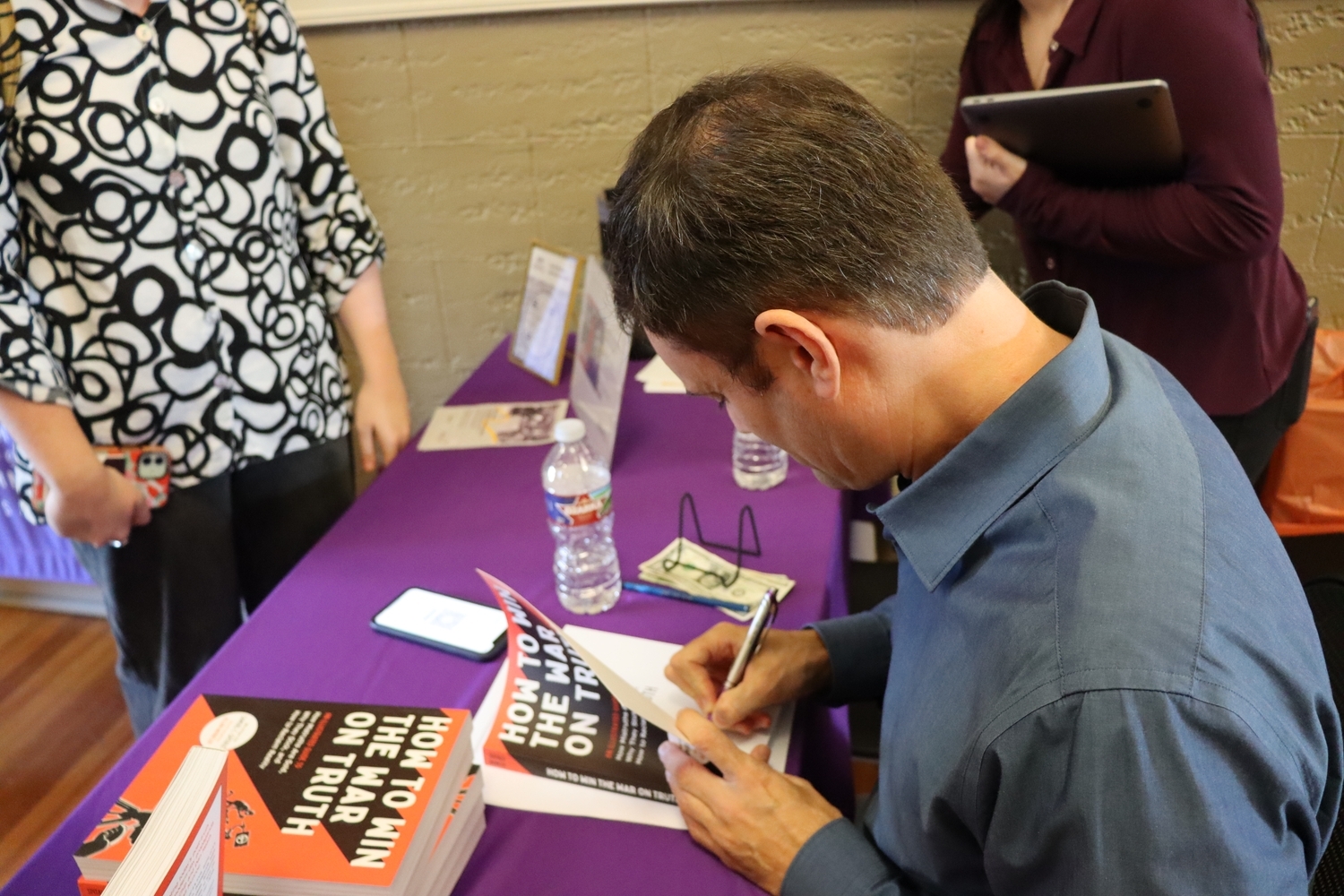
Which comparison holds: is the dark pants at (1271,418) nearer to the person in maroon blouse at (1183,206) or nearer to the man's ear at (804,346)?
the person in maroon blouse at (1183,206)

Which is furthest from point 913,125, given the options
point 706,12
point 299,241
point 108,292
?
point 108,292

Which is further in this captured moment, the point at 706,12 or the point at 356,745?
the point at 706,12

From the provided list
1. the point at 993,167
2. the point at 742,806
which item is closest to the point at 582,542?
the point at 742,806

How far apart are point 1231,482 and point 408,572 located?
1.05m

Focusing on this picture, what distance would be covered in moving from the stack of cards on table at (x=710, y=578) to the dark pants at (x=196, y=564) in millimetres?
711

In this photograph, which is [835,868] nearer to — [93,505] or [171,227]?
[93,505]

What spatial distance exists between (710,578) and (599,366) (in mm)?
518

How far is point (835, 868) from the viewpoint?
2.76ft

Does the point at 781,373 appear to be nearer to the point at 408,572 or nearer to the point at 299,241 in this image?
the point at 408,572

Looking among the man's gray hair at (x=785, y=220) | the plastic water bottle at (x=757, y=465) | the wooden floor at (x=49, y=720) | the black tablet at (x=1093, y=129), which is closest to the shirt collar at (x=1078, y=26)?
the black tablet at (x=1093, y=129)

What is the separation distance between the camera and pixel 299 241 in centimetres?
169

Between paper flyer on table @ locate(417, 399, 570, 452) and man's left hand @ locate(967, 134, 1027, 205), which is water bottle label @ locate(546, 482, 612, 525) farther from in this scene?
man's left hand @ locate(967, 134, 1027, 205)

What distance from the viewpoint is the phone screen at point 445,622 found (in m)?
1.18

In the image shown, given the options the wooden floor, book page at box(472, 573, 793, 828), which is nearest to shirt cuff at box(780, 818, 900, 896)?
book page at box(472, 573, 793, 828)
